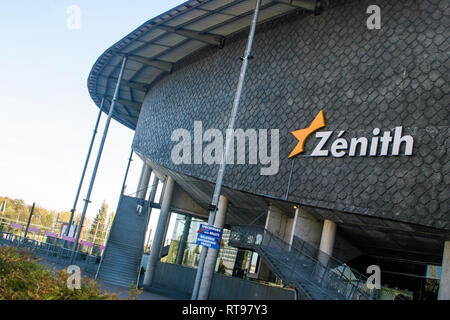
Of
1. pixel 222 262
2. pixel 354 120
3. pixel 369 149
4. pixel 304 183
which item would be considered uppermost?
pixel 354 120

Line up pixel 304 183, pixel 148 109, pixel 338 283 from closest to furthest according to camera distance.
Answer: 1. pixel 338 283
2. pixel 304 183
3. pixel 148 109

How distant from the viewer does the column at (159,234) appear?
34.8 m

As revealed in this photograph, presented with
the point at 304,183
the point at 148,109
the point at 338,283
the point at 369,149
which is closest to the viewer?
the point at 338,283

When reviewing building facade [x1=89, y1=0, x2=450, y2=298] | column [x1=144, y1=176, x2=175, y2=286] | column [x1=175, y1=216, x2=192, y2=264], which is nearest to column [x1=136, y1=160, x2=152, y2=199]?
column [x1=175, y1=216, x2=192, y2=264]

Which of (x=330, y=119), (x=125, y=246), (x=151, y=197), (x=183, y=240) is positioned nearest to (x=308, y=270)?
(x=330, y=119)

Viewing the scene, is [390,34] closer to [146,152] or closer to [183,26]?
[183,26]

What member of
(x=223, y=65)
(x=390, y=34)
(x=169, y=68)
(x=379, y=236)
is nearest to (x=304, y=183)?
(x=379, y=236)

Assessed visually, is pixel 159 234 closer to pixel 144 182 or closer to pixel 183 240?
pixel 183 240

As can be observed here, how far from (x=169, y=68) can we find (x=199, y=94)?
21.7ft

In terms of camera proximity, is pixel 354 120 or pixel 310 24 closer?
pixel 354 120

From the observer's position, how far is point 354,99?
19.2m

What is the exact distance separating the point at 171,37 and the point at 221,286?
16.6m

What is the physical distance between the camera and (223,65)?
27.8 m

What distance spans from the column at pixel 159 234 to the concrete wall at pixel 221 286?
7.21 feet
